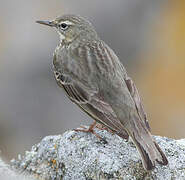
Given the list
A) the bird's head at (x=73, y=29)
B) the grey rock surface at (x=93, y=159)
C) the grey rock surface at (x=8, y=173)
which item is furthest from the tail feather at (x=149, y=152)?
the bird's head at (x=73, y=29)

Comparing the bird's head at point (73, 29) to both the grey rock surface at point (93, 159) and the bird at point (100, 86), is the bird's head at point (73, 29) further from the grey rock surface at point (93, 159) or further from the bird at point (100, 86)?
the grey rock surface at point (93, 159)

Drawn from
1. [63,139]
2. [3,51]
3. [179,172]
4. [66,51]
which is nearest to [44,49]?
[3,51]

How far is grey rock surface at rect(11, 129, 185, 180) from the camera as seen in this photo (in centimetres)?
827

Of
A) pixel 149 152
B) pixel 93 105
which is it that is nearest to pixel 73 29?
pixel 93 105

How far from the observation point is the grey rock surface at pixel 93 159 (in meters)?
8.27

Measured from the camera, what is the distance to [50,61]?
1493 centimetres

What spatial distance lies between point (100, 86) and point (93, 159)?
113 centimetres

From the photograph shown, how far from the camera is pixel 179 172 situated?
833cm

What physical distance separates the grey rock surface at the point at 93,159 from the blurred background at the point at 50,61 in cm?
453

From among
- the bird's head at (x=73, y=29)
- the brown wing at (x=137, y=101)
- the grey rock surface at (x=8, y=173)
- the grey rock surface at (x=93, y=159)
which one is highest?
the bird's head at (x=73, y=29)

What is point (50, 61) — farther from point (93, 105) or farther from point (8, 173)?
point (8, 173)

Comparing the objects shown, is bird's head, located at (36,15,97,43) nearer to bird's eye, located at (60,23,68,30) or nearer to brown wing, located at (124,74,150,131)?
bird's eye, located at (60,23,68,30)

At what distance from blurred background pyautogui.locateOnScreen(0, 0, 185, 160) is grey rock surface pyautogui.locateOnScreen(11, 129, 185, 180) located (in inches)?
178

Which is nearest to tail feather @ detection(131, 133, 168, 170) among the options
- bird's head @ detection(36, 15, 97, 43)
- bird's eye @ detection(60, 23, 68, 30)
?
bird's head @ detection(36, 15, 97, 43)
